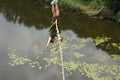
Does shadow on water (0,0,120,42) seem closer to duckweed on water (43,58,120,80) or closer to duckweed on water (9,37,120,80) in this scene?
duckweed on water (9,37,120,80)

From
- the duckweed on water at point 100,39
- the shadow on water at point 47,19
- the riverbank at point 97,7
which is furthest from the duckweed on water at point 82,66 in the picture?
the riverbank at point 97,7

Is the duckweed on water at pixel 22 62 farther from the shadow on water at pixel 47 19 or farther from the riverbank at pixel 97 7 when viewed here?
the riverbank at pixel 97 7

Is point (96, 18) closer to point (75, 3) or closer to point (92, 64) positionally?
point (75, 3)

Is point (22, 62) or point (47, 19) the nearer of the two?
point (22, 62)

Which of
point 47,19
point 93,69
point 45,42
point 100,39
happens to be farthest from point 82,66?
point 47,19

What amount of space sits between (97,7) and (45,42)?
8.52m

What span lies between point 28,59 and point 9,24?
28.5 feet

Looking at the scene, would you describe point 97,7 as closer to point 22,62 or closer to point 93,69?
point 93,69

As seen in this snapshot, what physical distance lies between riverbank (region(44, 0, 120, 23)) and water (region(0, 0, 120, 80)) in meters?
0.65

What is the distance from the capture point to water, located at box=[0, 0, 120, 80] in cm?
1664

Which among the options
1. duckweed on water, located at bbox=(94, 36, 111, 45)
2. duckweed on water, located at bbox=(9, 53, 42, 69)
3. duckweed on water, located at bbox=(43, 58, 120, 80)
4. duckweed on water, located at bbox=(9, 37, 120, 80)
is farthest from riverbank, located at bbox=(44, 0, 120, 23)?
duckweed on water, located at bbox=(9, 53, 42, 69)

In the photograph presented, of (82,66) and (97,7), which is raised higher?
(97,7)

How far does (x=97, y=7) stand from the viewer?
27625 millimetres

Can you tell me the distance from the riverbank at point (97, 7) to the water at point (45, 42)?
0.65 m
